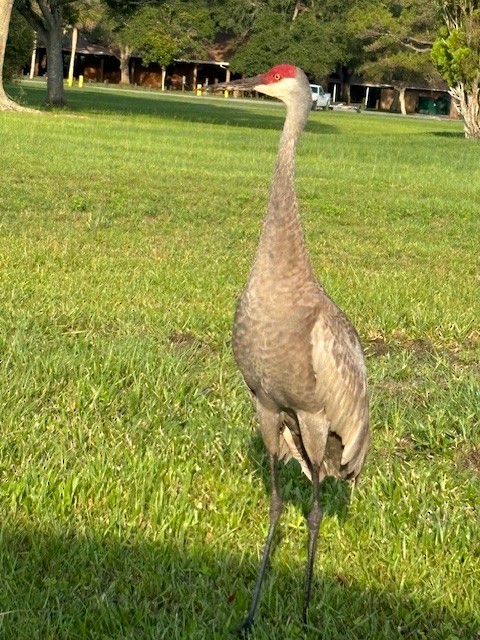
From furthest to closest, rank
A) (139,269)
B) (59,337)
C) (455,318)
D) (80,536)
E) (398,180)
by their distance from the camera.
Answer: (398,180) < (139,269) < (455,318) < (59,337) < (80,536)

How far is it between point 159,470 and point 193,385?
1.22 meters

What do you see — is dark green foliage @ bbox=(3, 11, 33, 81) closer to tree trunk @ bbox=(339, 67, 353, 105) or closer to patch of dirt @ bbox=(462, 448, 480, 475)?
patch of dirt @ bbox=(462, 448, 480, 475)

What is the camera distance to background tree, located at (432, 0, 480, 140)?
36594 millimetres

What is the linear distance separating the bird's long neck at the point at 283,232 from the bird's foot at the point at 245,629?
3.76 feet

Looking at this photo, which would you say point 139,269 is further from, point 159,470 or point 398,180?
point 398,180

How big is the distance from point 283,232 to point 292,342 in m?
0.37

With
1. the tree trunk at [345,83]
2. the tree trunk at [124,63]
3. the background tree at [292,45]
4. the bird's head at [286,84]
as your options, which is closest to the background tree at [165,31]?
the background tree at [292,45]

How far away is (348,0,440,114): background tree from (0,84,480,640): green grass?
6226 cm

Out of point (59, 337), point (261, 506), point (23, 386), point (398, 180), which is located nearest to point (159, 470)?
point (261, 506)

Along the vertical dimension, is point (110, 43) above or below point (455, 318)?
above

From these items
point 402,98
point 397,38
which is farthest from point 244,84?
point 402,98

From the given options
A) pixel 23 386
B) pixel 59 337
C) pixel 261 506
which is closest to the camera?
pixel 261 506

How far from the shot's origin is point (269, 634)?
369 centimetres

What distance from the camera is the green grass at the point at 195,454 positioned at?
3.84 metres
